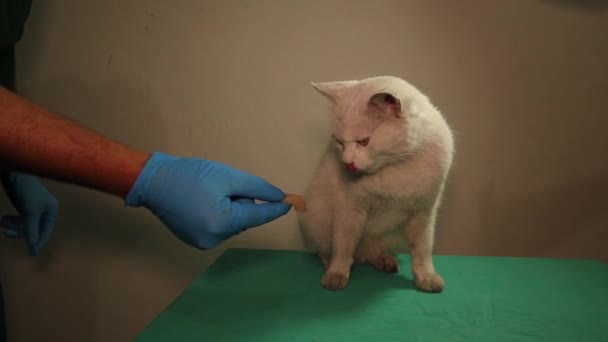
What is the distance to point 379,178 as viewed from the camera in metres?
0.95

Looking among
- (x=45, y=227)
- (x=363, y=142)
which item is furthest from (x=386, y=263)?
(x=45, y=227)

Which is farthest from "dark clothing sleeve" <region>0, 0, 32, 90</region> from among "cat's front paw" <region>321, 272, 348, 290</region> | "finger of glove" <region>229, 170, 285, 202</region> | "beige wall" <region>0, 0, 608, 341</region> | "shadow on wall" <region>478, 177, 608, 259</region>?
"shadow on wall" <region>478, 177, 608, 259</region>

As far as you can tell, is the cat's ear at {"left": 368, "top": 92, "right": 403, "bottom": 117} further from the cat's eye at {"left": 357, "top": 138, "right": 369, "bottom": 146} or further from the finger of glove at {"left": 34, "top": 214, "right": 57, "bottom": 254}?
the finger of glove at {"left": 34, "top": 214, "right": 57, "bottom": 254}

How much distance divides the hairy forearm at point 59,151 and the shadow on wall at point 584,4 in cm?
133

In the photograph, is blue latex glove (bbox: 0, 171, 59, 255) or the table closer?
the table

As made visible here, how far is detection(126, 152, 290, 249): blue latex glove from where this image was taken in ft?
2.56

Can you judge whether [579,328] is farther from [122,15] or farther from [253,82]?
[122,15]

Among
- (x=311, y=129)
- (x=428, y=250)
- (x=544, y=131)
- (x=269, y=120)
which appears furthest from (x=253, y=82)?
(x=544, y=131)

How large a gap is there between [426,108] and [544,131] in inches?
26.1

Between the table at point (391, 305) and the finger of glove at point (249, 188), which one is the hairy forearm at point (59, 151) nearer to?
the finger of glove at point (249, 188)

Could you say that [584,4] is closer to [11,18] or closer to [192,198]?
[192,198]

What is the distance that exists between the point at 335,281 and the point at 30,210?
33.6 inches

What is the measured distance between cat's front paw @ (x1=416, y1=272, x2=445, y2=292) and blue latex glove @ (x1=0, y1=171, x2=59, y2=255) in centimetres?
104

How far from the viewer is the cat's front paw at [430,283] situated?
1025 millimetres
